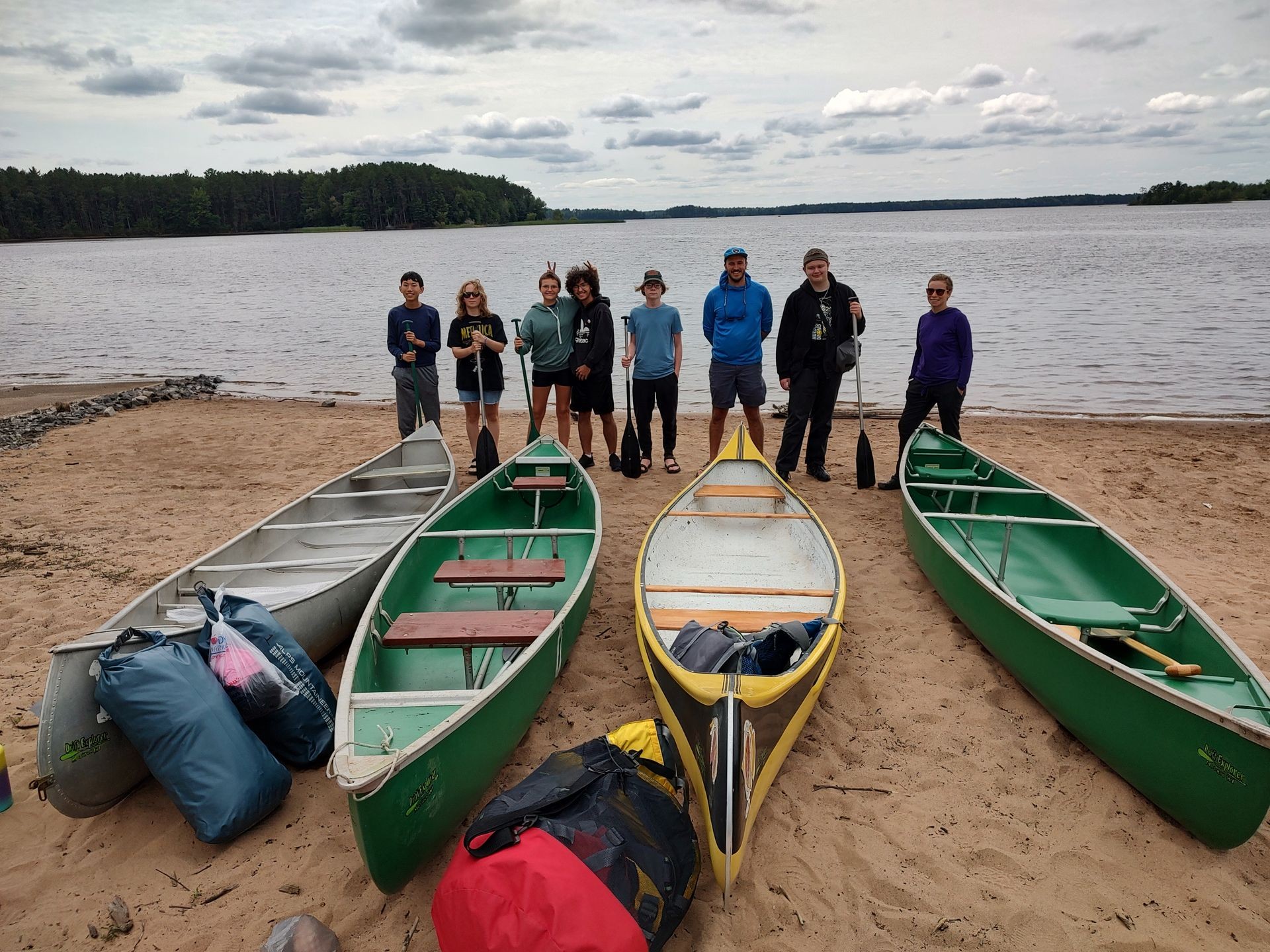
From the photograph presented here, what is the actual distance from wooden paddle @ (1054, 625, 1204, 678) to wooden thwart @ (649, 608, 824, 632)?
1.34 meters

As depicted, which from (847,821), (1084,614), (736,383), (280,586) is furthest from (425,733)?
(736,383)

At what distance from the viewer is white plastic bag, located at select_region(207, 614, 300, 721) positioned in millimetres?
3385

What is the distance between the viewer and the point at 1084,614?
417cm

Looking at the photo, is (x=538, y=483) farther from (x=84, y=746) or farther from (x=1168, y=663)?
(x=1168, y=663)

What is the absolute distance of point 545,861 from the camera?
250cm

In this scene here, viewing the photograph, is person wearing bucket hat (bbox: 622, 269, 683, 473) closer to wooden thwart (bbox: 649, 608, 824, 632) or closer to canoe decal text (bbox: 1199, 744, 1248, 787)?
wooden thwart (bbox: 649, 608, 824, 632)

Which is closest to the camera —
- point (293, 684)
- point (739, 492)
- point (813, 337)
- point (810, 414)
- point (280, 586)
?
point (293, 684)

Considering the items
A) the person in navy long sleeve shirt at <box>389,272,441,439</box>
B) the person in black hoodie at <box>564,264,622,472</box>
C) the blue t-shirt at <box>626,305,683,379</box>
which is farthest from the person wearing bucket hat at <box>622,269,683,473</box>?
the person in navy long sleeve shirt at <box>389,272,441,439</box>

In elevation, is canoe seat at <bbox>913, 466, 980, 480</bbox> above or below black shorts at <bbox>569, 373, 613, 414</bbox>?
Answer: below

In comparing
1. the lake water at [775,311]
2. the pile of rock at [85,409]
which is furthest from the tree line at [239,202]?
the pile of rock at [85,409]

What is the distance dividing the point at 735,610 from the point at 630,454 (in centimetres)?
342

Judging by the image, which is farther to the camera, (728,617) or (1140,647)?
(728,617)

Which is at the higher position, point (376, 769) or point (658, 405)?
point (658, 405)

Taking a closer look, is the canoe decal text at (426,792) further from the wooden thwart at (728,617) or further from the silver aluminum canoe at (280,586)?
the wooden thwart at (728,617)
